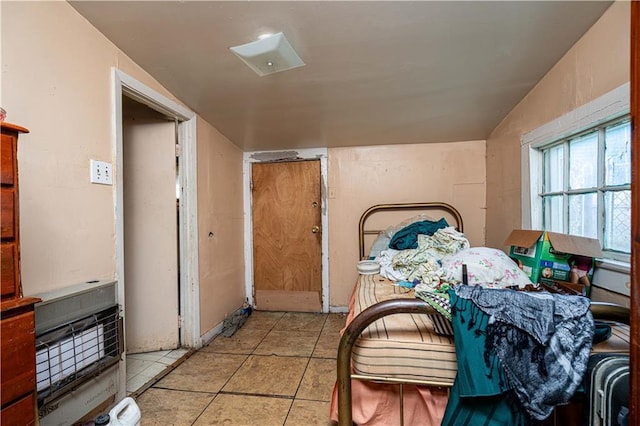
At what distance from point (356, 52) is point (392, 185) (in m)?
1.70

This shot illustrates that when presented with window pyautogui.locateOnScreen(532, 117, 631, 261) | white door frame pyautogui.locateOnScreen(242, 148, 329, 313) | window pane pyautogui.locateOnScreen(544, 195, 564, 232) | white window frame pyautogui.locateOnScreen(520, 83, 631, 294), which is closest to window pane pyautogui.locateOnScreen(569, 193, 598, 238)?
window pyautogui.locateOnScreen(532, 117, 631, 261)

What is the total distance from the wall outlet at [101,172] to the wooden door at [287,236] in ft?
5.74

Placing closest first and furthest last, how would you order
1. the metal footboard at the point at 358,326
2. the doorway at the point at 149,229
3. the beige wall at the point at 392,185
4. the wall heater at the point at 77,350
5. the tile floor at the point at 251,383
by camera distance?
the metal footboard at the point at 358,326 → the wall heater at the point at 77,350 → the tile floor at the point at 251,383 → the doorway at the point at 149,229 → the beige wall at the point at 392,185

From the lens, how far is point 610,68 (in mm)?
1124

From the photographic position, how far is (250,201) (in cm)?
312

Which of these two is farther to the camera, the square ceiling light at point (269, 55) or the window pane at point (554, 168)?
the window pane at point (554, 168)

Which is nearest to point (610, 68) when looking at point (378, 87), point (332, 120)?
point (378, 87)

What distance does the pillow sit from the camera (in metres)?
1.38

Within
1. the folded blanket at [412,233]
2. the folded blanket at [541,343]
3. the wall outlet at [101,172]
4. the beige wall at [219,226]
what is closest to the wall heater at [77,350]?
the wall outlet at [101,172]

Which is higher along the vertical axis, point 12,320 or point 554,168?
point 554,168

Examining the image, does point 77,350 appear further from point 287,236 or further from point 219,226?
point 287,236

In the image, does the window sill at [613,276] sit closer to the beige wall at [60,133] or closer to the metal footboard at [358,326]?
the metal footboard at [358,326]

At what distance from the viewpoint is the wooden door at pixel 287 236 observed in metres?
3.03

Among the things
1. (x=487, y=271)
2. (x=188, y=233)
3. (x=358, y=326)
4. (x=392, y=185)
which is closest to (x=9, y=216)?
(x=358, y=326)
